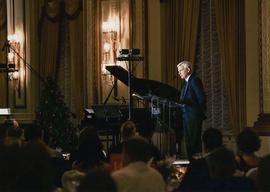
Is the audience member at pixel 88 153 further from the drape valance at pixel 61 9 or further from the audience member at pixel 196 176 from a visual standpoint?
the drape valance at pixel 61 9

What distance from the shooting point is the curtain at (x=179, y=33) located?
10.4 m

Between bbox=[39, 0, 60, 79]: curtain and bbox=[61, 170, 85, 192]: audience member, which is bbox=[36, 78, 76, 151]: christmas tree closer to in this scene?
bbox=[39, 0, 60, 79]: curtain

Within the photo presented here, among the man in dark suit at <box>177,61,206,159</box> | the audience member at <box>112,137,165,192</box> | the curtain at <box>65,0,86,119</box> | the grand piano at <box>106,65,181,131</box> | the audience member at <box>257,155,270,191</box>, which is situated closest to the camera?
the audience member at <box>257,155,270,191</box>

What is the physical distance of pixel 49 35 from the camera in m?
12.3

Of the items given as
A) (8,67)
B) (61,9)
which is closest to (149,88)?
(8,67)

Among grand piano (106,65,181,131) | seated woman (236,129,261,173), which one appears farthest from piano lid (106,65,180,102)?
seated woman (236,129,261,173)

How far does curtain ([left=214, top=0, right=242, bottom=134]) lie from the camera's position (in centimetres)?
986

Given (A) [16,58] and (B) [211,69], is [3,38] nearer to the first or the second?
(A) [16,58]

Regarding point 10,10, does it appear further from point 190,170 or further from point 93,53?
point 190,170

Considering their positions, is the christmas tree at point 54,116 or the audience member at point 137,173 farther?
the christmas tree at point 54,116

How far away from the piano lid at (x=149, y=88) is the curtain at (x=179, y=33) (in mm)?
1703

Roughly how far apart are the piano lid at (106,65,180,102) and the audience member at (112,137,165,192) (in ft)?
14.7

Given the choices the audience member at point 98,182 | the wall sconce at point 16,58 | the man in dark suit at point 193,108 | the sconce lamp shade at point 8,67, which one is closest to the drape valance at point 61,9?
the wall sconce at point 16,58

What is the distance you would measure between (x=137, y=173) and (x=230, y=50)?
6859mm
